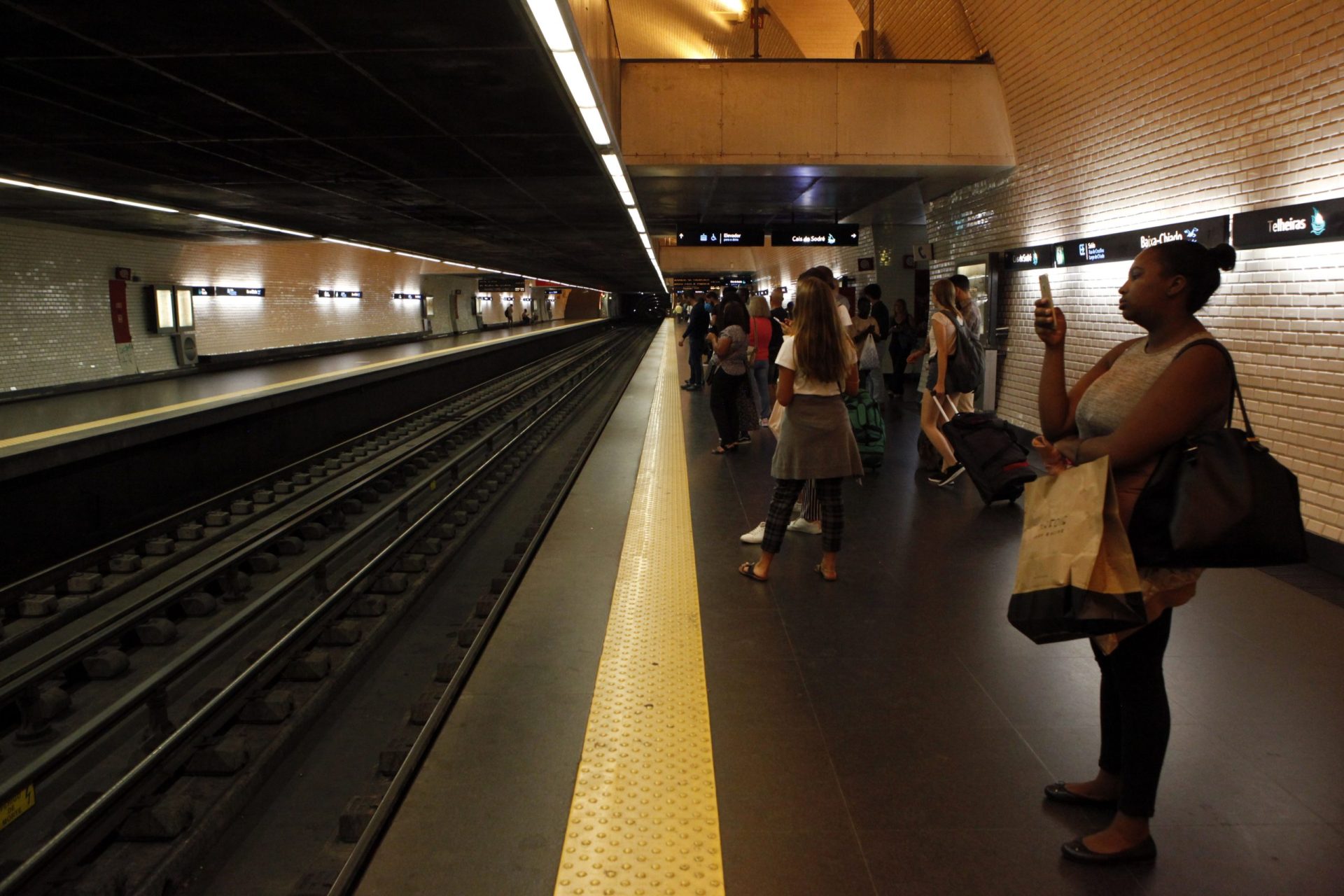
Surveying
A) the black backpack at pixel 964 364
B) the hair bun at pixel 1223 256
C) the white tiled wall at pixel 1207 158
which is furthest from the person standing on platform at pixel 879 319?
the hair bun at pixel 1223 256

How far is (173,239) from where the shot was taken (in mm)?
15062

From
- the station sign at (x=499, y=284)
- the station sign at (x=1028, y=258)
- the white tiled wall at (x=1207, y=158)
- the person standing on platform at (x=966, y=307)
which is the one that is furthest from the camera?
the station sign at (x=499, y=284)

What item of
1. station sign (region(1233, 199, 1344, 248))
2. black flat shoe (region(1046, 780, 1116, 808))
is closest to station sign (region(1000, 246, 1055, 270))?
station sign (region(1233, 199, 1344, 248))

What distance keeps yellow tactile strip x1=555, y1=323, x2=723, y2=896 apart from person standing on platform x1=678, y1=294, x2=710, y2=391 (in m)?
8.76

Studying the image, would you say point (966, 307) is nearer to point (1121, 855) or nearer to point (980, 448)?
point (980, 448)

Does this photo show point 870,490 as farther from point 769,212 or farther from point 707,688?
point 769,212

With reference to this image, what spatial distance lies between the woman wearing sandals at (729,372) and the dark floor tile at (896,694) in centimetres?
488

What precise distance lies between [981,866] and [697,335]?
11.8 m

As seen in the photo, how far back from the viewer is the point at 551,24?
4859 mm

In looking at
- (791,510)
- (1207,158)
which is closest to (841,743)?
(791,510)

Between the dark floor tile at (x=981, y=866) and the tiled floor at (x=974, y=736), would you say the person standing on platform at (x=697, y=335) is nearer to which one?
the tiled floor at (x=974, y=736)

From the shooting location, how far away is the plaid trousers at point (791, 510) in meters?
4.45

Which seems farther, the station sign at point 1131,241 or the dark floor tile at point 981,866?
the station sign at point 1131,241

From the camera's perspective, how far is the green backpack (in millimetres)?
7344
